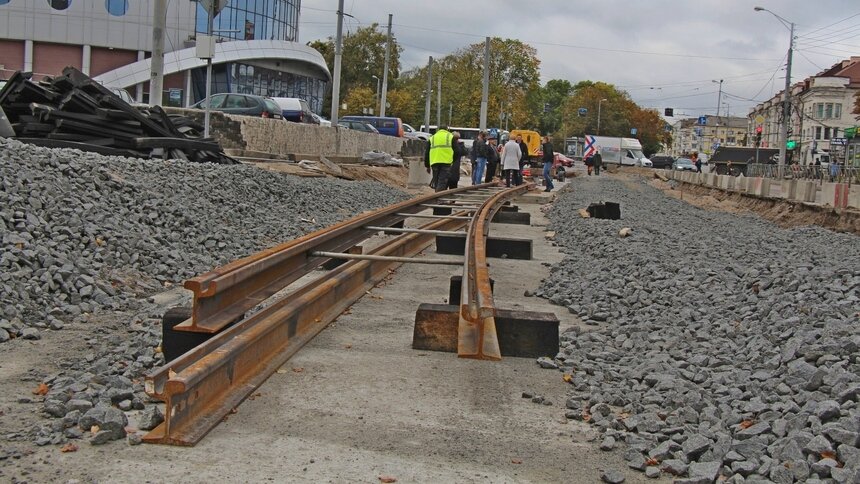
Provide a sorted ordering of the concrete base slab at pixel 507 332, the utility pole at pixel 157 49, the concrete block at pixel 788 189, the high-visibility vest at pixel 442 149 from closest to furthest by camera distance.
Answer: the concrete base slab at pixel 507 332, the utility pole at pixel 157 49, the high-visibility vest at pixel 442 149, the concrete block at pixel 788 189

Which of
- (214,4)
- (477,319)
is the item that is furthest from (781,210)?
(477,319)

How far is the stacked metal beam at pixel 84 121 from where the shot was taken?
1325 cm

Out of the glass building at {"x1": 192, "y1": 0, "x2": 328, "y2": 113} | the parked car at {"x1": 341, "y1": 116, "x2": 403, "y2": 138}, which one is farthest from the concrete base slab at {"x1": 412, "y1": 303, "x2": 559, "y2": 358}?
the glass building at {"x1": 192, "y1": 0, "x2": 328, "y2": 113}

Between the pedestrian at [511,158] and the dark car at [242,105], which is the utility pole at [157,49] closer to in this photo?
the pedestrian at [511,158]

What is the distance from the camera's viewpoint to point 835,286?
703 centimetres

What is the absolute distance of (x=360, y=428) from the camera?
415 centimetres

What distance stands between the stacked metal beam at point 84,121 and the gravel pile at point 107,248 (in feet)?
3.93

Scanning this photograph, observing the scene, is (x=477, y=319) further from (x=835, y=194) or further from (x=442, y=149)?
(x=835, y=194)

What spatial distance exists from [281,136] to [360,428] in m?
22.2

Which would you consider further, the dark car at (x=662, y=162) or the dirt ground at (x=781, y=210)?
the dark car at (x=662, y=162)

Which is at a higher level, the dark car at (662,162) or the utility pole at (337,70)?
the utility pole at (337,70)

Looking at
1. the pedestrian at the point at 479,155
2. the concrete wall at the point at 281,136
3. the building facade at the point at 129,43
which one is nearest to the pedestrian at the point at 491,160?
the pedestrian at the point at 479,155

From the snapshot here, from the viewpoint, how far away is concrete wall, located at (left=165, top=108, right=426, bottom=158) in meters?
23.1

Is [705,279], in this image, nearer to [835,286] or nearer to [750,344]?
[835,286]
